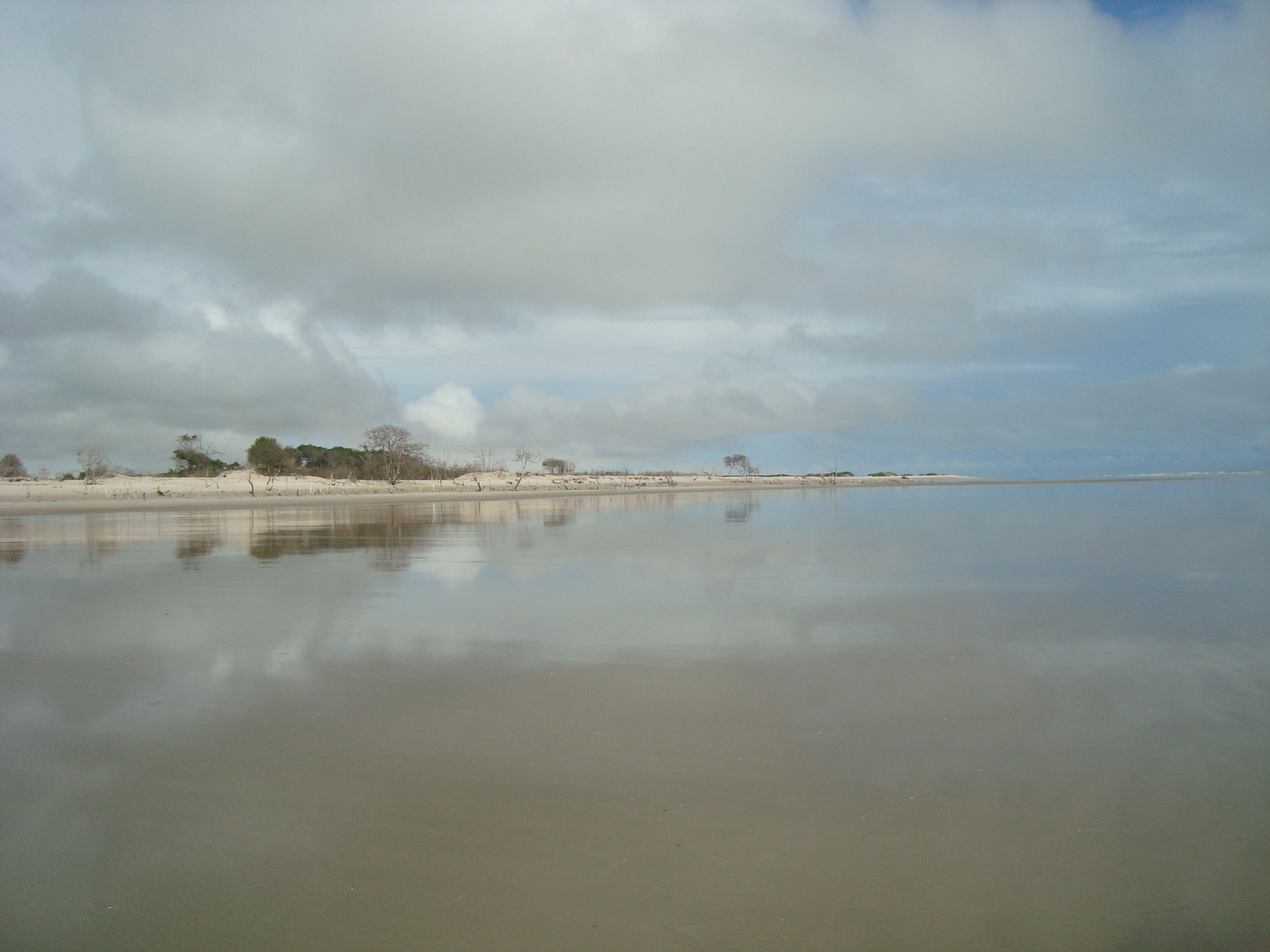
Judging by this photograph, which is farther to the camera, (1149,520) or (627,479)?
(627,479)

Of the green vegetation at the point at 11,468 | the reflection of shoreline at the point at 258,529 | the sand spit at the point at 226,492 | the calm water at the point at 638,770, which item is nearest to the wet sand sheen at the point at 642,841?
the calm water at the point at 638,770

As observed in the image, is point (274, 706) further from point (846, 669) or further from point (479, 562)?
point (479, 562)

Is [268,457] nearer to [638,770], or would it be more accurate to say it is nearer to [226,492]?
[226,492]

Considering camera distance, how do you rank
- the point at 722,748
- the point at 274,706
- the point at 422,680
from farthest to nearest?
the point at 422,680, the point at 274,706, the point at 722,748

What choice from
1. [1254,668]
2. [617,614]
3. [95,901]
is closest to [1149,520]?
[1254,668]

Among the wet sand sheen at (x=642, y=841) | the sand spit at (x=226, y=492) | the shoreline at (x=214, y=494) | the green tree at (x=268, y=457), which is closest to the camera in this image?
the wet sand sheen at (x=642, y=841)

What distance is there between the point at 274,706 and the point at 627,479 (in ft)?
290

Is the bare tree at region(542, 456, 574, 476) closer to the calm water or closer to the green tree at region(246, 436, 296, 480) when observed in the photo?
the green tree at region(246, 436, 296, 480)

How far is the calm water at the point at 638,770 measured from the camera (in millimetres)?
3242

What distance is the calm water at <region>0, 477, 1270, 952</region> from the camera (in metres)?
3.24

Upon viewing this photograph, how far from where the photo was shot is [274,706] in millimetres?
5848

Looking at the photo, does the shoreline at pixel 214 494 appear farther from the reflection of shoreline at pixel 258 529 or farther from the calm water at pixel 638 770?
the calm water at pixel 638 770

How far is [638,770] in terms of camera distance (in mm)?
4625

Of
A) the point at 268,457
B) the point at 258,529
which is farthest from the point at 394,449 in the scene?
the point at 258,529
